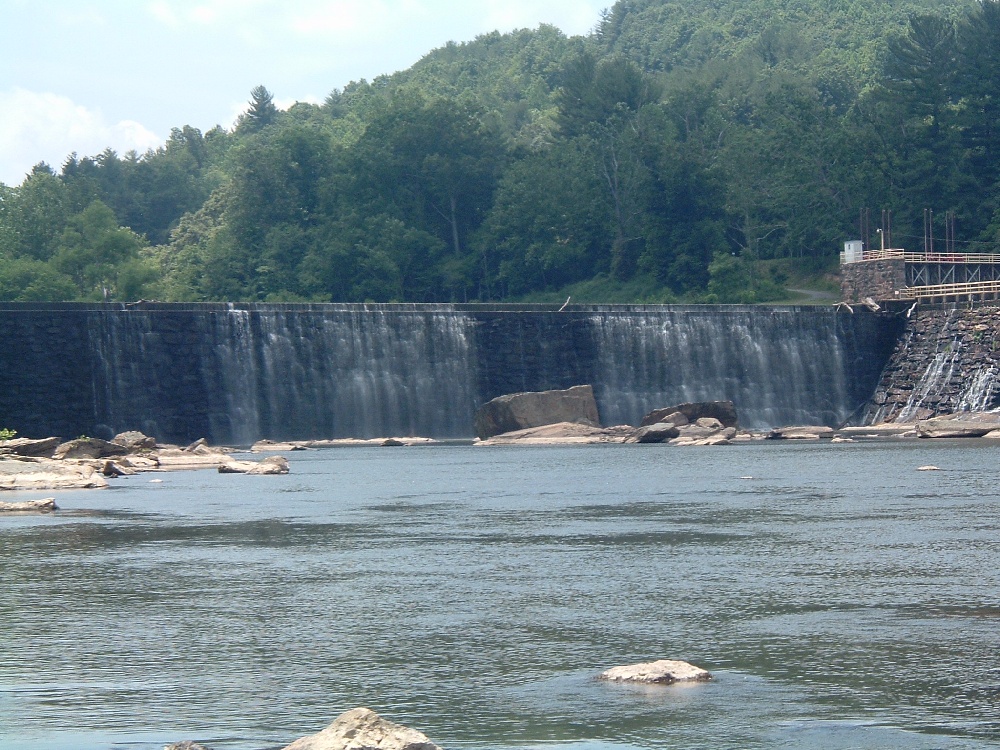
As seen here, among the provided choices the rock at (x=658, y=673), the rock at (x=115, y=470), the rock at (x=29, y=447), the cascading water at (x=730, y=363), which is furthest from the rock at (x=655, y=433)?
the rock at (x=658, y=673)

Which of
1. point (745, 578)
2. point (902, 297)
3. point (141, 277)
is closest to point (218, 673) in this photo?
point (745, 578)

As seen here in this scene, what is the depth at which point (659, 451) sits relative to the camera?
59625 millimetres

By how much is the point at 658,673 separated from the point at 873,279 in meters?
70.7

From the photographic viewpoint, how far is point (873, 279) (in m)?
82.6

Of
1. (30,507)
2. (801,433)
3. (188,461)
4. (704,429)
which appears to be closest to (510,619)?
(30,507)

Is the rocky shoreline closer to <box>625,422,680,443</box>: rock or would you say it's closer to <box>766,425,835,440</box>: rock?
<box>625,422,680,443</box>: rock

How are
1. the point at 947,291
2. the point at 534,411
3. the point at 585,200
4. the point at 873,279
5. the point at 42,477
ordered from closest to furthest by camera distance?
the point at 42,477
the point at 534,411
the point at 947,291
the point at 873,279
the point at 585,200

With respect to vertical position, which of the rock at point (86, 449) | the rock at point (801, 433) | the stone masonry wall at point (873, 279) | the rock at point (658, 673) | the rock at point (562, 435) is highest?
the stone masonry wall at point (873, 279)

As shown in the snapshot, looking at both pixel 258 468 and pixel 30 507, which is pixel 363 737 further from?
pixel 258 468

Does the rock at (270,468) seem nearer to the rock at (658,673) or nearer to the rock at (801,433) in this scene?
the rock at (801,433)

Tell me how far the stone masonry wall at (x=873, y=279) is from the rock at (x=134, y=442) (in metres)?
43.1

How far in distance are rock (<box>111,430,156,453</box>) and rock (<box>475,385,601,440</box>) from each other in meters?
18.3

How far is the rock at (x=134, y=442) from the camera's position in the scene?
56.4m

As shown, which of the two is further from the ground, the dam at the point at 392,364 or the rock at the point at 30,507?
the dam at the point at 392,364
